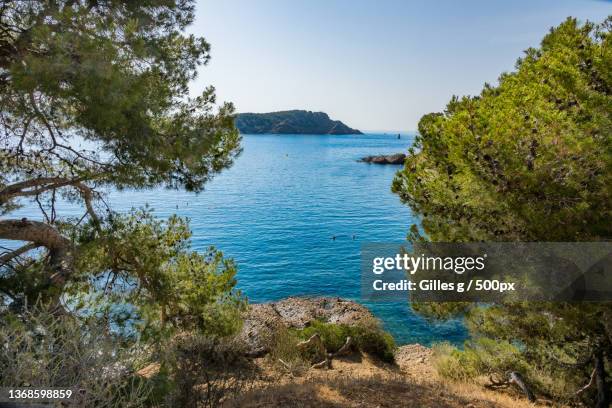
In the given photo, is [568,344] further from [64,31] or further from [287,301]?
[287,301]

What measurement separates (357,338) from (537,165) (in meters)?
12.2

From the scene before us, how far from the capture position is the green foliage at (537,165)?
562 cm

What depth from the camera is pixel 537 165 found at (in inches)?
227

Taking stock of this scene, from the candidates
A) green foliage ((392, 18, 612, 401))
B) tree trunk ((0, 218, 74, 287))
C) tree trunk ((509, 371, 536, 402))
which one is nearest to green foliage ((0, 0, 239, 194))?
tree trunk ((0, 218, 74, 287))

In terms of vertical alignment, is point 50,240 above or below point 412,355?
Answer: above

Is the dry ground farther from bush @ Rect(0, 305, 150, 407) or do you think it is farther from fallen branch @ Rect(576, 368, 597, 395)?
bush @ Rect(0, 305, 150, 407)

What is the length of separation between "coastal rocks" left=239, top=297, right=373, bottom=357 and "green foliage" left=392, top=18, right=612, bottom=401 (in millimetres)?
9818

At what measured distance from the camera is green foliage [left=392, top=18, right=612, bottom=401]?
5625 mm

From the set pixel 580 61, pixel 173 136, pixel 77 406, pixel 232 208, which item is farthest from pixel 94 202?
pixel 232 208

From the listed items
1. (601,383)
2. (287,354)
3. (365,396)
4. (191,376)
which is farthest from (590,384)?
(287,354)

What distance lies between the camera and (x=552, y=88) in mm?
6309

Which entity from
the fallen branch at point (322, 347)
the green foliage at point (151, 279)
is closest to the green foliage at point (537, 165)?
the green foliage at point (151, 279)

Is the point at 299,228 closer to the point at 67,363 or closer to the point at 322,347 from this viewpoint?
the point at 322,347

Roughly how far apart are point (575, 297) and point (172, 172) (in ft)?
22.6
